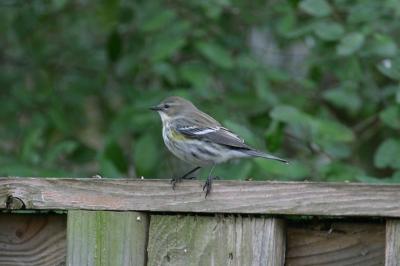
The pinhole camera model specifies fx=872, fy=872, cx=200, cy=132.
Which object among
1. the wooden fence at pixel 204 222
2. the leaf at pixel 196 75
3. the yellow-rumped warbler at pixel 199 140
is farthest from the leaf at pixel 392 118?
the wooden fence at pixel 204 222

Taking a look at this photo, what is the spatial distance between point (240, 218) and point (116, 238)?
1.36 ft

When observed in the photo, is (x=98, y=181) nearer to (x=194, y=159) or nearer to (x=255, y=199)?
(x=255, y=199)

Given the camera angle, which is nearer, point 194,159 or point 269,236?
point 269,236

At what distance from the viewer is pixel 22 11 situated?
652 centimetres

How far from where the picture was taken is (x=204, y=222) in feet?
8.84


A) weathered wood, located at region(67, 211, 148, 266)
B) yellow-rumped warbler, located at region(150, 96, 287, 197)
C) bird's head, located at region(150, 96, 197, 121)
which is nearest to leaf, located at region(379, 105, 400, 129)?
yellow-rumped warbler, located at region(150, 96, 287, 197)

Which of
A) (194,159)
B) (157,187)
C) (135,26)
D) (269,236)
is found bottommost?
(269,236)

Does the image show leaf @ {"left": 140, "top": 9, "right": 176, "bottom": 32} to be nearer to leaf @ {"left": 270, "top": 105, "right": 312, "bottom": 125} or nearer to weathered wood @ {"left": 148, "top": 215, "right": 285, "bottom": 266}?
leaf @ {"left": 270, "top": 105, "right": 312, "bottom": 125}

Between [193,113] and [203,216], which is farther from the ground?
[193,113]

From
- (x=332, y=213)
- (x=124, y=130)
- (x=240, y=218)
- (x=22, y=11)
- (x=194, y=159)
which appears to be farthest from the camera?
(x=22, y=11)

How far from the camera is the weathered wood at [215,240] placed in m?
2.59

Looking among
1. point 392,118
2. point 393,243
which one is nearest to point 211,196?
point 393,243

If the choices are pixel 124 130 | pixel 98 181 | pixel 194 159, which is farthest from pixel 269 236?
pixel 124 130

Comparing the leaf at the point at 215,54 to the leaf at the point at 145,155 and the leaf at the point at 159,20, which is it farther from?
the leaf at the point at 145,155
